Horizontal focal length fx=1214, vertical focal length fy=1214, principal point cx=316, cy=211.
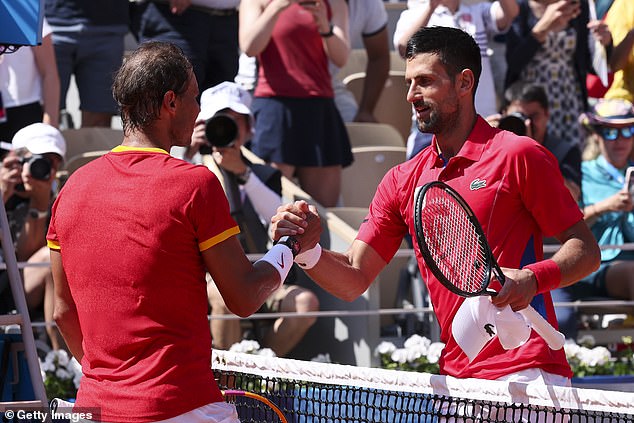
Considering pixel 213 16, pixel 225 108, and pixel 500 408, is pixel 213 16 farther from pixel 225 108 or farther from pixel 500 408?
pixel 500 408

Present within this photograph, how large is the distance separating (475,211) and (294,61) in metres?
4.08

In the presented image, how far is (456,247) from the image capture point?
3879 millimetres

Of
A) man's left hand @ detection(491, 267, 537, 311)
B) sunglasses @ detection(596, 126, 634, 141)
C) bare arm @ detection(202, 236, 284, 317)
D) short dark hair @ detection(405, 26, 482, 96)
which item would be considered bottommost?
sunglasses @ detection(596, 126, 634, 141)

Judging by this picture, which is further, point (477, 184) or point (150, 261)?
point (477, 184)

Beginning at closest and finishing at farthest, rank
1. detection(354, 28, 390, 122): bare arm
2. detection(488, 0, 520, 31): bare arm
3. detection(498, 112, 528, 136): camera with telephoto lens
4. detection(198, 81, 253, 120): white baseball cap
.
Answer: detection(198, 81, 253, 120): white baseball cap
detection(498, 112, 528, 136): camera with telephoto lens
detection(488, 0, 520, 31): bare arm
detection(354, 28, 390, 122): bare arm

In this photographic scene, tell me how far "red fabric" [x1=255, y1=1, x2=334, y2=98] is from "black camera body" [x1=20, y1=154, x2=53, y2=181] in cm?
159

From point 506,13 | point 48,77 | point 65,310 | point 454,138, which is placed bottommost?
point 48,77

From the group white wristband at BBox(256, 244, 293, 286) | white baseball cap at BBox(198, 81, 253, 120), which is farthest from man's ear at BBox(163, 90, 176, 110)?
white baseball cap at BBox(198, 81, 253, 120)

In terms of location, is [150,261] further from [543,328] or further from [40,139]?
[40,139]

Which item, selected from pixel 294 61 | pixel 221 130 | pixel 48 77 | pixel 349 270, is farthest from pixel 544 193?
pixel 48 77

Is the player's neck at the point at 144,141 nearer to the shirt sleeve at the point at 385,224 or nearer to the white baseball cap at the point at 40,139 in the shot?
the shirt sleeve at the point at 385,224

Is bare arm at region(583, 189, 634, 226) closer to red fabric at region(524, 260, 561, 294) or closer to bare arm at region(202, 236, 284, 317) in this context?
red fabric at region(524, 260, 561, 294)

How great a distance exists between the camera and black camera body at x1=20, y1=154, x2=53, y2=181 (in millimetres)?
6988

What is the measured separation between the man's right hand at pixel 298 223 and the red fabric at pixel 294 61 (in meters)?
3.97
